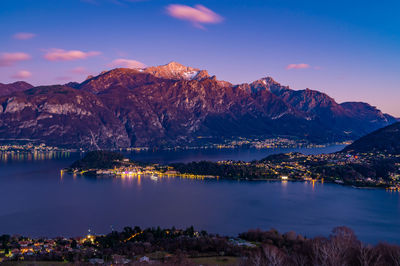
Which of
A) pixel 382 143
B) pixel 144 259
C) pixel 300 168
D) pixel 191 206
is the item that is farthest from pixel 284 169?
pixel 144 259

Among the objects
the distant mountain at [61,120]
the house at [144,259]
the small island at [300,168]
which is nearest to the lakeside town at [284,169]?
the small island at [300,168]

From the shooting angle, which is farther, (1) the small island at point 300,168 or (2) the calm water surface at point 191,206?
(1) the small island at point 300,168

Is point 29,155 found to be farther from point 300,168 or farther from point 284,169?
point 300,168

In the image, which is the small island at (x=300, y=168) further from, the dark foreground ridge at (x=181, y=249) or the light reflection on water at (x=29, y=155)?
the dark foreground ridge at (x=181, y=249)

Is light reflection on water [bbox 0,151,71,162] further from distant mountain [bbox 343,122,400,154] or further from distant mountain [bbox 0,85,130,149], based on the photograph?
distant mountain [bbox 343,122,400,154]

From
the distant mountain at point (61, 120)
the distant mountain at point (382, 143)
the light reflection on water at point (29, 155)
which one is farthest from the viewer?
the distant mountain at point (61, 120)

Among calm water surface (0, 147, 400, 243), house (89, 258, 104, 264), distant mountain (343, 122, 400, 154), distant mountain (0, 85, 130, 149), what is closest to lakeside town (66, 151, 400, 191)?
distant mountain (343, 122, 400, 154)
